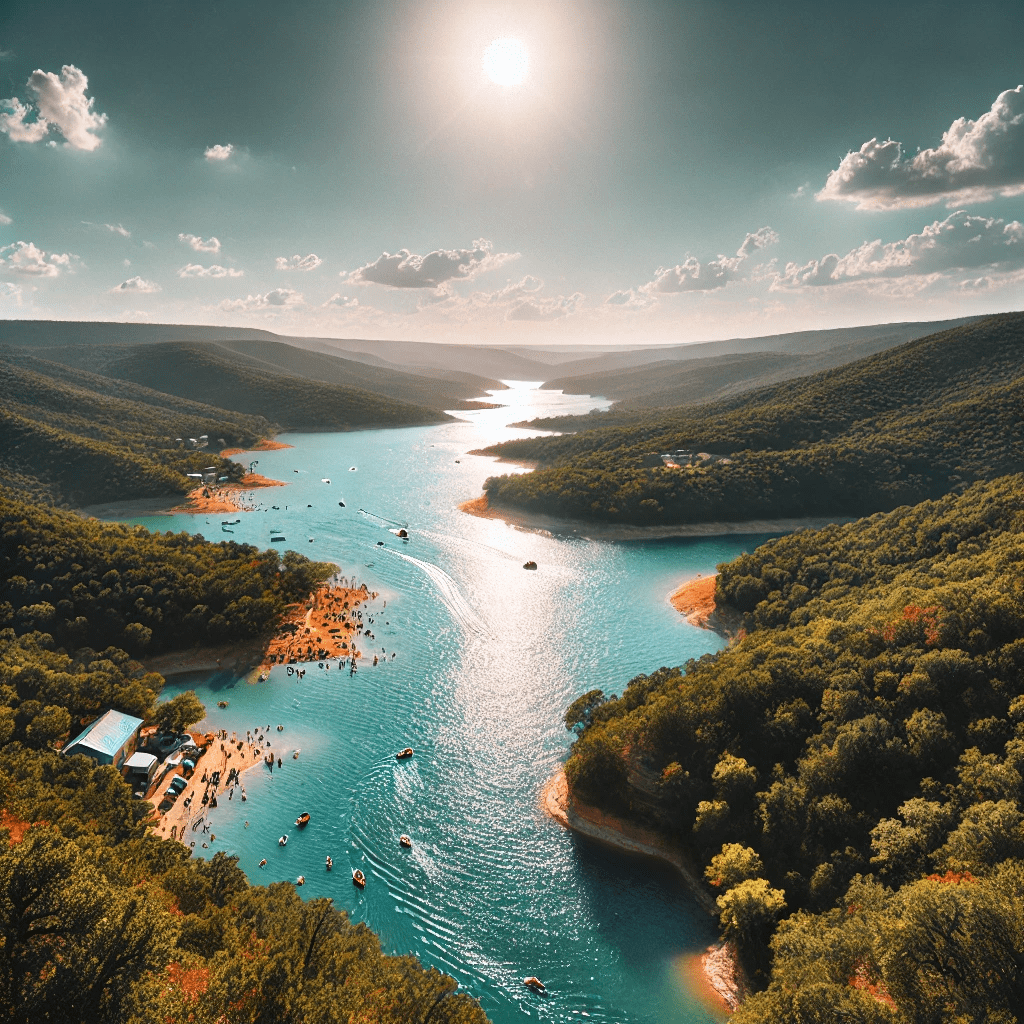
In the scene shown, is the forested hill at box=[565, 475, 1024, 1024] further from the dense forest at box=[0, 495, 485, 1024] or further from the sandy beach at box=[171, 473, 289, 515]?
the sandy beach at box=[171, 473, 289, 515]

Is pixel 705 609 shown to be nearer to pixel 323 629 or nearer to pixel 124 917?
pixel 323 629

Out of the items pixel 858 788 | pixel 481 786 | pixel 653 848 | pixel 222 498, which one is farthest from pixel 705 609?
pixel 222 498

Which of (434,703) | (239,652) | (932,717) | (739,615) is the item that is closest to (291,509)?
(239,652)

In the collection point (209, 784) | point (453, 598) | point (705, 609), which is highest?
point (209, 784)

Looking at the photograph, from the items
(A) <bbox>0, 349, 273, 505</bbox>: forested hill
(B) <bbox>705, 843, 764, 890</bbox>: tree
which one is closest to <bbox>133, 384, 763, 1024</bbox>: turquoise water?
(B) <bbox>705, 843, 764, 890</bbox>: tree

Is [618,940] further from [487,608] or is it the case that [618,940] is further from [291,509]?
[291,509]

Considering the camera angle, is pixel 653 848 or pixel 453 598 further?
pixel 453 598

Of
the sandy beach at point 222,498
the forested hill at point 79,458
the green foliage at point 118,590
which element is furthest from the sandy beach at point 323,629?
the forested hill at point 79,458

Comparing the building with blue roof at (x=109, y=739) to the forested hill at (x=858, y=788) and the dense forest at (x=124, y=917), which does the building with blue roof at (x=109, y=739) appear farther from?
the forested hill at (x=858, y=788)
